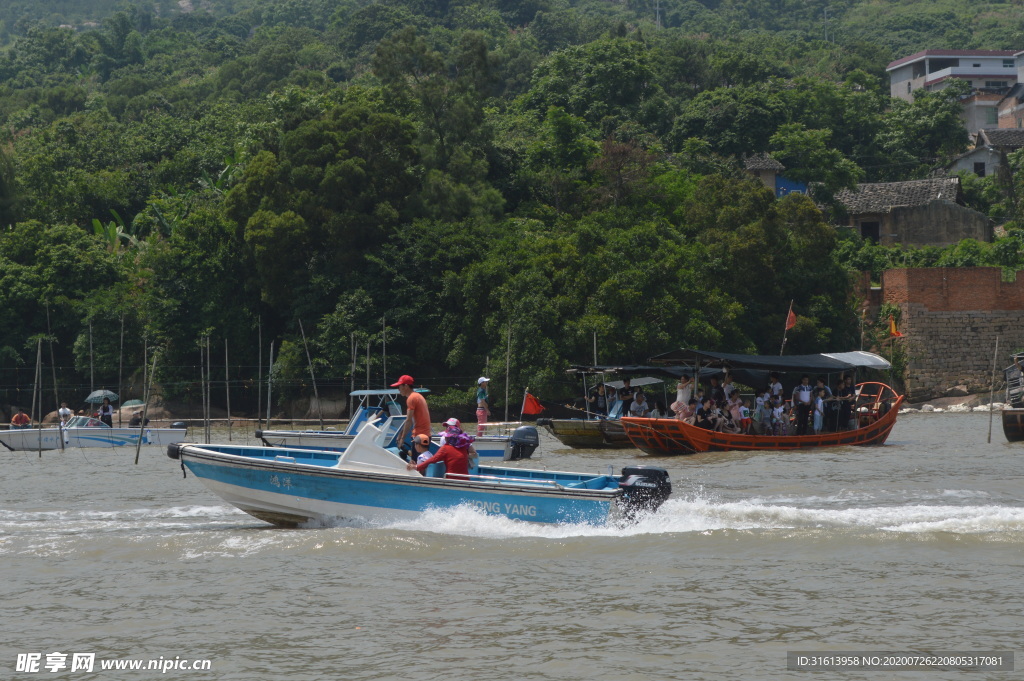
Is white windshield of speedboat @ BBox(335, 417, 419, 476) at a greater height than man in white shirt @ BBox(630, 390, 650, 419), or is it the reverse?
man in white shirt @ BBox(630, 390, 650, 419)

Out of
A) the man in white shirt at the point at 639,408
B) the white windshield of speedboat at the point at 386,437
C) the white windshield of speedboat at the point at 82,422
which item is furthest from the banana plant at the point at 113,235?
the white windshield of speedboat at the point at 386,437

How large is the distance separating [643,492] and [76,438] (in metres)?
21.9

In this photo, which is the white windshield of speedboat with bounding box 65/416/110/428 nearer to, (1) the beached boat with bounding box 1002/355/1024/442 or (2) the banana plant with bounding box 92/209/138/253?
(2) the banana plant with bounding box 92/209/138/253

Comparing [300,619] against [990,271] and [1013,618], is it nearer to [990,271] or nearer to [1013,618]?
[1013,618]

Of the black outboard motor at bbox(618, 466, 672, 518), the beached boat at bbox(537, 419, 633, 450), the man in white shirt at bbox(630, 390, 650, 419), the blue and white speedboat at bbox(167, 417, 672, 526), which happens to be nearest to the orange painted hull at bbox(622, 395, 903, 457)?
the beached boat at bbox(537, 419, 633, 450)

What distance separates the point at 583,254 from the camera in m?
42.1

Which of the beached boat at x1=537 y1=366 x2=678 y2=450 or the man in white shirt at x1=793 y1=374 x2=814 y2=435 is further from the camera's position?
the beached boat at x1=537 y1=366 x2=678 y2=450

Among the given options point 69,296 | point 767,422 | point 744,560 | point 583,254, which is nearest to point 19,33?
point 69,296

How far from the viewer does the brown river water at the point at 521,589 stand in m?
8.82

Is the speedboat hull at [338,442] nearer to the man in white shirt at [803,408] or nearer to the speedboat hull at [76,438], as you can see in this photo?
the man in white shirt at [803,408]

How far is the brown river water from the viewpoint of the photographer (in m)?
8.82

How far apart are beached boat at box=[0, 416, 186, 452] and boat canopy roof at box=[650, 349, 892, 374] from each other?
1318cm

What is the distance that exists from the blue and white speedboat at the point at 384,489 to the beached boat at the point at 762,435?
32.8 feet

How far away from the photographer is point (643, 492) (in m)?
13.5
